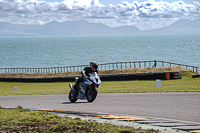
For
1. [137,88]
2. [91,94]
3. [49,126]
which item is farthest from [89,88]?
[137,88]

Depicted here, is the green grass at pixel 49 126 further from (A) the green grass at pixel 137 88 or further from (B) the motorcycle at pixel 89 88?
(A) the green grass at pixel 137 88

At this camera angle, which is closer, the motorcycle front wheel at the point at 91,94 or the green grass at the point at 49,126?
the green grass at the point at 49,126

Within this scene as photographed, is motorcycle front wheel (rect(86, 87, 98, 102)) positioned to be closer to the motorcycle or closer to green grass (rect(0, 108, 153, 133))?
the motorcycle

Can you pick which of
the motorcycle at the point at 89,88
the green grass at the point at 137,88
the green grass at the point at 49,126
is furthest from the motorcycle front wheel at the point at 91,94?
the green grass at the point at 137,88

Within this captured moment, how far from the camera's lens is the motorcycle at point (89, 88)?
45.0 ft

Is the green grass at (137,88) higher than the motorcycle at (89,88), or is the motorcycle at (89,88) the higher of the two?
the motorcycle at (89,88)

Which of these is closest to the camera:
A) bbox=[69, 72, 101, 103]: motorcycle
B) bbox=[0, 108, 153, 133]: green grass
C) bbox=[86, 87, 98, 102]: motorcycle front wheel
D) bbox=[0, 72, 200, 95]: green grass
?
bbox=[0, 108, 153, 133]: green grass

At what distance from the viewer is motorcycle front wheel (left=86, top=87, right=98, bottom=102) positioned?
555 inches

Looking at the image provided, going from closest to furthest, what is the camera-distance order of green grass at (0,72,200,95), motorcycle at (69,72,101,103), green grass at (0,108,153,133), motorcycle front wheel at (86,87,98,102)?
green grass at (0,108,153,133), motorcycle at (69,72,101,103), motorcycle front wheel at (86,87,98,102), green grass at (0,72,200,95)

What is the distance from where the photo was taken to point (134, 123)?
8.66 metres

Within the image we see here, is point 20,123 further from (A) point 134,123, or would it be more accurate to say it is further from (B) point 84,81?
(B) point 84,81

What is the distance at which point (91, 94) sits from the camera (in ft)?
47.1

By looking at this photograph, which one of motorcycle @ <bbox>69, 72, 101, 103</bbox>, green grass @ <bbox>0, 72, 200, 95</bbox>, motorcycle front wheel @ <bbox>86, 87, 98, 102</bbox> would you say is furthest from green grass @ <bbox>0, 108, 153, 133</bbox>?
green grass @ <bbox>0, 72, 200, 95</bbox>

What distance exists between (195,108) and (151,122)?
2928mm
